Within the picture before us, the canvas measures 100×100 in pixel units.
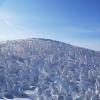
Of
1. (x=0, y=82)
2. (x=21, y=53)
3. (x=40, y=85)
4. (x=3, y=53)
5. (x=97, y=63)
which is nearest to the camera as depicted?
(x=0, y=82)

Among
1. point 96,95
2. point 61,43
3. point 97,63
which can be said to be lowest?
point 96,95

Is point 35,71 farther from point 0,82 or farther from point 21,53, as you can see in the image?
point 21,53

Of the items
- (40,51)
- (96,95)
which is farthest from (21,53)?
(96,95)

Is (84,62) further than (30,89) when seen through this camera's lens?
Yes

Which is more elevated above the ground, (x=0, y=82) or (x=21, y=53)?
(x=21, y=53)

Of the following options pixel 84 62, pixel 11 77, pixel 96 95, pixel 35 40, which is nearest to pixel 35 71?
pixel 11 77

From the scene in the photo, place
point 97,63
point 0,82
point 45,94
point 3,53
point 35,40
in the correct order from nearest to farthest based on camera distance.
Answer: point 45,94 < point 0,82 < point 3,53 < point 97,63 < point 35,40
